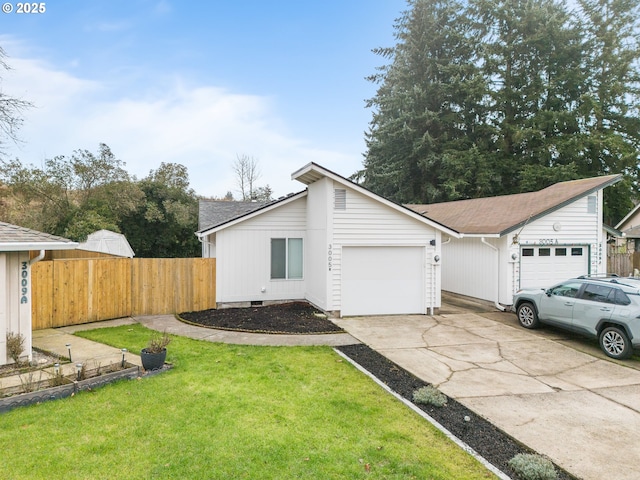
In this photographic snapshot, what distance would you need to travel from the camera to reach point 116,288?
36.2ft

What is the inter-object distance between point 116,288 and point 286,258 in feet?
17.0

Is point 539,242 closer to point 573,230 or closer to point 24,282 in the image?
point 573,230

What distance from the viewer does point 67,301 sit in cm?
1020

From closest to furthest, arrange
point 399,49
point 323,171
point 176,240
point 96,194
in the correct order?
point 323,171
point 96,194
point 176,240
point 399,49

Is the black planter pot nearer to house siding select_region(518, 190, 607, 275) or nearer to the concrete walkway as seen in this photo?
the concrete walkway

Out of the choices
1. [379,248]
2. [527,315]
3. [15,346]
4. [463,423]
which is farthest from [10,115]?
[527,315]

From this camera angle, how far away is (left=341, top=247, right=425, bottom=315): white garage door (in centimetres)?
1152

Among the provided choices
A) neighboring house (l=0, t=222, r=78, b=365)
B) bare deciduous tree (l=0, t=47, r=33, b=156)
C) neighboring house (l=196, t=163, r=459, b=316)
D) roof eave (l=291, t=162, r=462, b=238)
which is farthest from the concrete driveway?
bare deciduous tree (l=0, t=47, r=33, b=156)

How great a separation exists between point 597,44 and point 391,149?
1613 centimetres

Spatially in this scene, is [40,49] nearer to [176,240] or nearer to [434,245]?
[434,245]

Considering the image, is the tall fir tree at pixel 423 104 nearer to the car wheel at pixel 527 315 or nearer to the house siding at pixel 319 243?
the house siding at pixel 319 243

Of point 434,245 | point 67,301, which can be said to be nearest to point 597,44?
point 434,245

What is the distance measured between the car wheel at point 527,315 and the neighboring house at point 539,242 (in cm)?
189

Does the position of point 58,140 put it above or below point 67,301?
above
